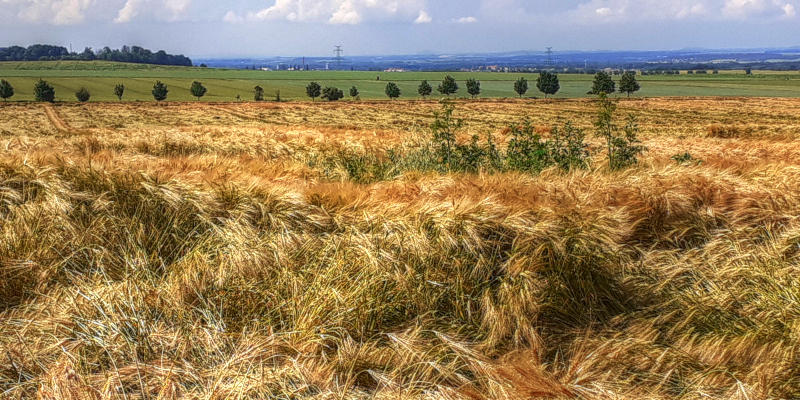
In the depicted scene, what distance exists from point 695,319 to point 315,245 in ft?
9.95

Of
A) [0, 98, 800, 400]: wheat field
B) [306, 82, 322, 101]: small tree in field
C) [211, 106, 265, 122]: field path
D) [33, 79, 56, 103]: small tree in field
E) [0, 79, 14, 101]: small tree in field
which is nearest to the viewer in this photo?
[0, 98, 800, 400]: wheat field

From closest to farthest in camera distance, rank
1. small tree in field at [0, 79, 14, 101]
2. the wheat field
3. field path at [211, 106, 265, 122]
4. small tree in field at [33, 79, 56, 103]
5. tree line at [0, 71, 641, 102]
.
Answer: the wheat field → field path at [211, 106, 265, 122] → small tree in field at [33, 79, 56, 103] → small tree in field at [0, 79, 14, 101] → tree line at [0, 71, 641, 102]

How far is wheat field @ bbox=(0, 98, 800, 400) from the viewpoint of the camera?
11.2 ft

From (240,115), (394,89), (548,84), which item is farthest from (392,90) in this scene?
(240,115)

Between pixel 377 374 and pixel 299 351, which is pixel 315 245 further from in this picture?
pixel 377 374

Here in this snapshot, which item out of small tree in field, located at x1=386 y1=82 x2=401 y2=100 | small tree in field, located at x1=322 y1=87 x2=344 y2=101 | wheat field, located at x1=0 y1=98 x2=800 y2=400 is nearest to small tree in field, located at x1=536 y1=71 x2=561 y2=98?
small tree in field, located at x1=386 y1=82 x2=401 y2=100

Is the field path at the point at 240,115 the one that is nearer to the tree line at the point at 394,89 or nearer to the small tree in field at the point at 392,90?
the tree line at the point at 394,89

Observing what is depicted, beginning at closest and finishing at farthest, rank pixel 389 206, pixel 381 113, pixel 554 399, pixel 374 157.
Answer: pixel 554 399, pixel 389 206, pixel 374 157, pixel 381 113

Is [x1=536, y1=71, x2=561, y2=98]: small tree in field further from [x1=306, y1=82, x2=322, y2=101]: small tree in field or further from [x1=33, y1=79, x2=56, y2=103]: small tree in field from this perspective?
[x1=33, y1=79, x2=56, y2=103]: small tree in field

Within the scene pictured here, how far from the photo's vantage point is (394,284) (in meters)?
4.45

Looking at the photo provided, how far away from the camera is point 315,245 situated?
498 cm

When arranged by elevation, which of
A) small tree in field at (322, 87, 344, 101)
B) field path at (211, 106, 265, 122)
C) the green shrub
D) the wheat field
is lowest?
field path at (211, 106, 265, 122)

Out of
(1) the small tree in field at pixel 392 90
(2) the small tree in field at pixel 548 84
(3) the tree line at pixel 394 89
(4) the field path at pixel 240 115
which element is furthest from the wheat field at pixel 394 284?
(2) the small tree in field at pixel 548 84

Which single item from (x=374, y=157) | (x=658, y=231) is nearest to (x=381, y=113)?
(x=374, y=157)
